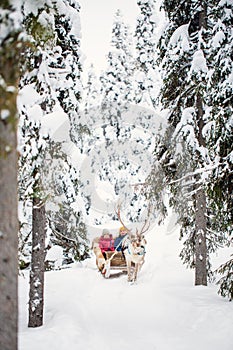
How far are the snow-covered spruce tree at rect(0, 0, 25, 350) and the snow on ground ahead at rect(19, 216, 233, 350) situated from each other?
375 centimetres

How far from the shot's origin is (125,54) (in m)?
30.9

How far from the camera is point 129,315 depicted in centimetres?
855

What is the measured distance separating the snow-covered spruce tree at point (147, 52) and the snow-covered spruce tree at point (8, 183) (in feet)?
76.9

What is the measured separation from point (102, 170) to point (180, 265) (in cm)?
1940

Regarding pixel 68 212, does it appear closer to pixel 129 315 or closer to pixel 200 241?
pixel 200 241

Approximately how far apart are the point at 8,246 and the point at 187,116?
7.65 meters

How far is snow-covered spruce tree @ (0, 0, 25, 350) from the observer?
2859 mm

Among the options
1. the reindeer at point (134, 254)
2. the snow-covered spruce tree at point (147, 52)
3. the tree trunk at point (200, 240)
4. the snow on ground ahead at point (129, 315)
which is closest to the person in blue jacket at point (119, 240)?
the reindeer at point (134, 254)

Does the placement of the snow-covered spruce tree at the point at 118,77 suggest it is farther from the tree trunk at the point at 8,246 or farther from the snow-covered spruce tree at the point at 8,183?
the tree trunk at the point at 8,246

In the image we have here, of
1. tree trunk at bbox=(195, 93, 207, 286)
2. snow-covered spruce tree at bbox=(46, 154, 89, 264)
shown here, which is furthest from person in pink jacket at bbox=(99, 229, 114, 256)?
tree trunk at bbox=(195, 93, 207, 286)

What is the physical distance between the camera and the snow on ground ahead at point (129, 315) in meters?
6.82

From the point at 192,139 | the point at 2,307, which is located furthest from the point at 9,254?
the point at 192,139

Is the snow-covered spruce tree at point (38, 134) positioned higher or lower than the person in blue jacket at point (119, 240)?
higher

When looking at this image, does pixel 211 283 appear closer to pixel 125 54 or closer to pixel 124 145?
pixel 124 145
